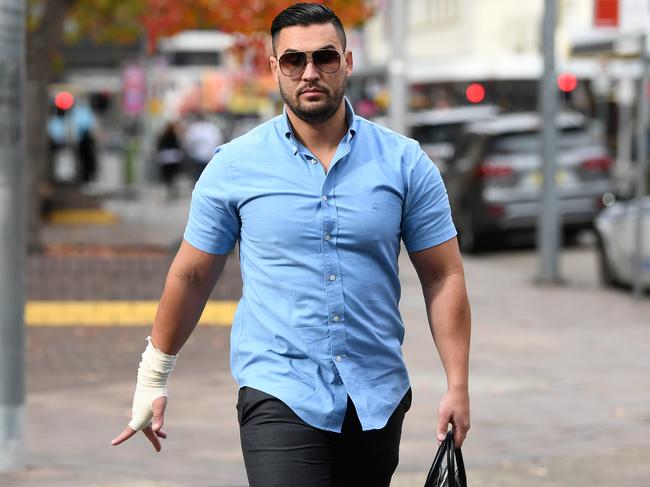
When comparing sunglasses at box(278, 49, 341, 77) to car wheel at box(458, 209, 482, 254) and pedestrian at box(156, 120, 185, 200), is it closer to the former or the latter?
car wheel at box(458, 209, 482, 254)

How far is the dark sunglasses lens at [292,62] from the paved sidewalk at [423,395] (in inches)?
126

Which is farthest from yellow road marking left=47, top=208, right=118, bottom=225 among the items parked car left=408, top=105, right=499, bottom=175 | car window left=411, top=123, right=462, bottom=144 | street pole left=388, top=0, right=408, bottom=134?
Answer: street pole left=388, top=0, right=408, bottom=134

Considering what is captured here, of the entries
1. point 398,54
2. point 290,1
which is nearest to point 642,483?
point 290,1

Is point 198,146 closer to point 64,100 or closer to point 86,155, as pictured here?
point 86,155

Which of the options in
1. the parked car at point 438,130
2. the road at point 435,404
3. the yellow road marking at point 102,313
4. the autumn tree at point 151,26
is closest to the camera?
the road at point 435,404

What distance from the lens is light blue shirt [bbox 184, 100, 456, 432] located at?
393cm

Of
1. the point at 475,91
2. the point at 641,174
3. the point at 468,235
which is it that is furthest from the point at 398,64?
the point at 475,91

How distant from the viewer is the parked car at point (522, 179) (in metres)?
20.5

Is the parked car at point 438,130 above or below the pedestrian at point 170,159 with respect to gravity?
above

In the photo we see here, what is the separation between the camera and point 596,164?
2064 centimetres

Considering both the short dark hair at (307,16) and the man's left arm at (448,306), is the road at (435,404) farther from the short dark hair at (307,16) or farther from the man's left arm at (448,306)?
the short dark hair at (307,16)

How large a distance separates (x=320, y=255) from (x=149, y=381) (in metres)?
0.60

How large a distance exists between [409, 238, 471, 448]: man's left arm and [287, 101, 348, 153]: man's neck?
0.35 meters

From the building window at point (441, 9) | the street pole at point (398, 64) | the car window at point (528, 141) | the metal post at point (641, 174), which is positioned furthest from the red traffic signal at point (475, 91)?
the metal post at point (641, 174)
